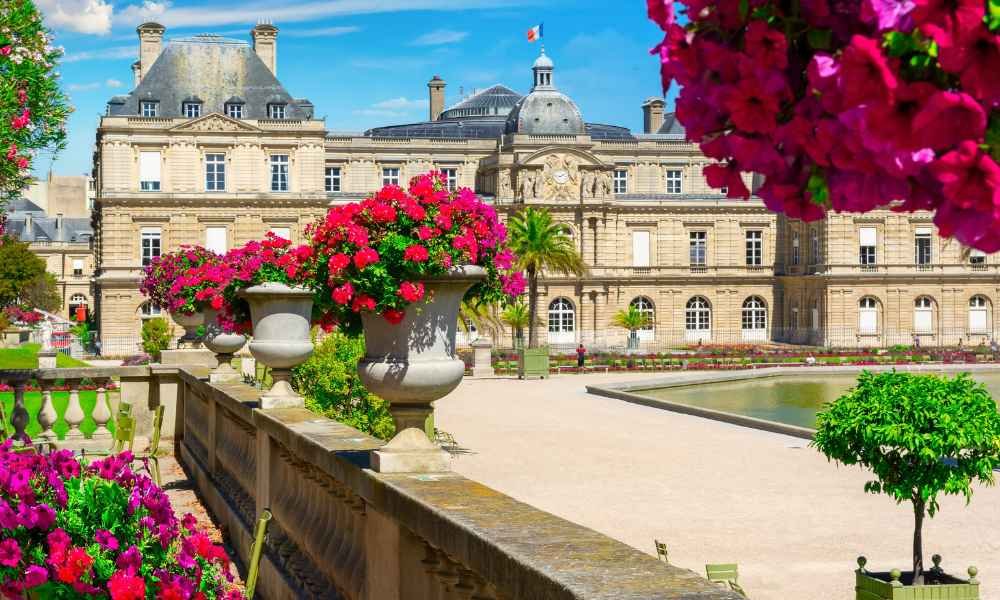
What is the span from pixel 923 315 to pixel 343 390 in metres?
49.6

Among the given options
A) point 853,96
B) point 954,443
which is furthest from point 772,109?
point 954,443

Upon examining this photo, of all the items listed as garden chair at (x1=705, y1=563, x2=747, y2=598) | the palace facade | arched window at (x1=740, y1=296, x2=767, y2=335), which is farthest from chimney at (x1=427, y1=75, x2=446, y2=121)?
garden chair at (x1=705, y1=563, x2=747, y2=598)

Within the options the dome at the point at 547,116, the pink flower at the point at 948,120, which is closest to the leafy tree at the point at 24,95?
the pink flower at the point at 948,120

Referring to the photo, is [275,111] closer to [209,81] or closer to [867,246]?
[209,81]

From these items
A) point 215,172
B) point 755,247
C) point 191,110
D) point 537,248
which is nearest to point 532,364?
point 537,248

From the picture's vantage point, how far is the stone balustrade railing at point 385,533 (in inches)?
148

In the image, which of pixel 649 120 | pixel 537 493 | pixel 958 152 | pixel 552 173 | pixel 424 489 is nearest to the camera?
pixel 958 152

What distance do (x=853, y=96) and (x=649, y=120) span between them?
78.8m

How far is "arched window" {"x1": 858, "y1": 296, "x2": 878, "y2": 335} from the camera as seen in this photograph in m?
62.1

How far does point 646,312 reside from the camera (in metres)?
64.2

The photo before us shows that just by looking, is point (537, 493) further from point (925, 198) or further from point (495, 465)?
point (925, 198)

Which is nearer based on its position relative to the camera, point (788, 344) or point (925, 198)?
point (925, 198)

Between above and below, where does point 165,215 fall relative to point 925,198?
above

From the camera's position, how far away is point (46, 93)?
14273 mm
